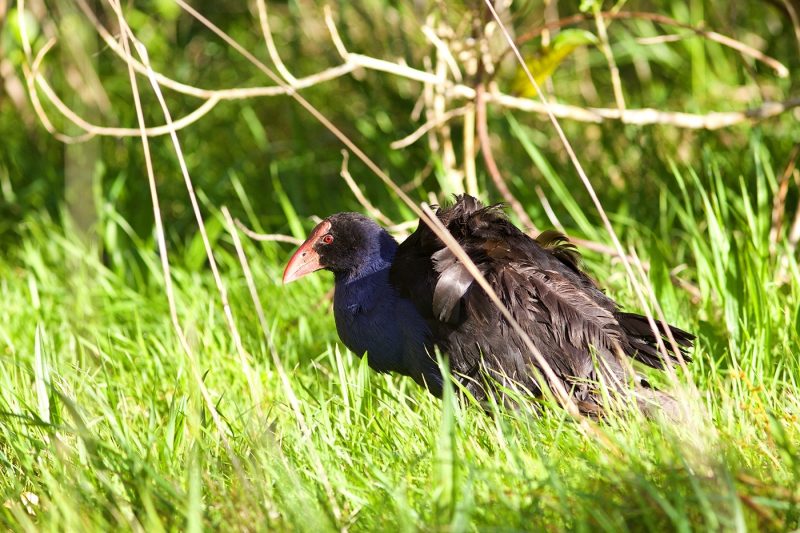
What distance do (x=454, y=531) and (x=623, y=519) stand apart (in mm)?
312

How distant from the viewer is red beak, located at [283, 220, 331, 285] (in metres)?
2.94

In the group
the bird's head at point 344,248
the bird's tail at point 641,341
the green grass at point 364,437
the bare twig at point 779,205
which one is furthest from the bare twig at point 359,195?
the bare twig at point 779,205

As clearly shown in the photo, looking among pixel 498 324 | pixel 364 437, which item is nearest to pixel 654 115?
pixel 498 324

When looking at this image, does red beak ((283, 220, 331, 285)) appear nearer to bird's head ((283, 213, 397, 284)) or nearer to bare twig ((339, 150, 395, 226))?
bird's head ((283, 213, 397, 284))

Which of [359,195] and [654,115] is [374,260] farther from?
[654,115]

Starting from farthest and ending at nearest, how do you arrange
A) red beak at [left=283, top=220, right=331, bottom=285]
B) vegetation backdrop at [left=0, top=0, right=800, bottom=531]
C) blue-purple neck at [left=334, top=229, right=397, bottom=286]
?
red beak at [left=283, top=220, right=331, bottom=285]
blue-purple neck at [left=334, top=229, right=397, bottom=286]
vegetation backdrop at [left=0, top=0, right=800, bottom=531]

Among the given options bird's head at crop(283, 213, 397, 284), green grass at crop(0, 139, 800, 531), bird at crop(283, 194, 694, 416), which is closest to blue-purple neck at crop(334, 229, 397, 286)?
bird's head at crop(283, 213, 397, 284)

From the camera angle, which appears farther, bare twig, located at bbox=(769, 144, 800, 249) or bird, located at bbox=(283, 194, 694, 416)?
bare twig, located at bbox=(769, 144, 800, 249)

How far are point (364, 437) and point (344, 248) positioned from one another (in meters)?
0.78

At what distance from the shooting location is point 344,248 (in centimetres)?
288

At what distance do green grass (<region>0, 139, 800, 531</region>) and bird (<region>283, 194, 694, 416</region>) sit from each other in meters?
0.12

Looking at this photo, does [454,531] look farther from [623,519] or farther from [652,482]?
[652,482]

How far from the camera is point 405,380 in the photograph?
9.56 ft

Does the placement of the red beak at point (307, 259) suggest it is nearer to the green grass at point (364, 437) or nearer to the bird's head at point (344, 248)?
the bird's head at point (344, 248)
